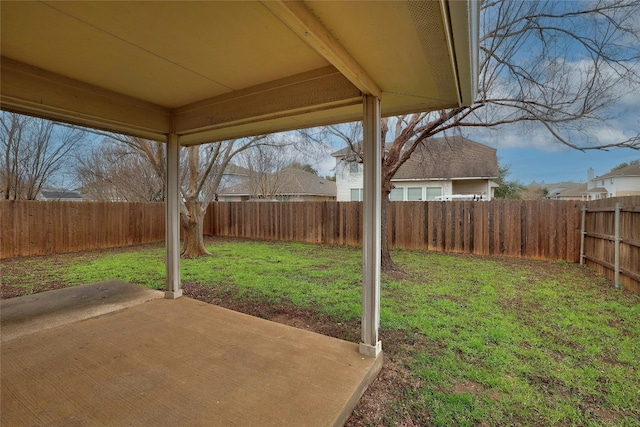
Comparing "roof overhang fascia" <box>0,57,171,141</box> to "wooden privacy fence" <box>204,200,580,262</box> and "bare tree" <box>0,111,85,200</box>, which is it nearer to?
"wooden privacy fence" <box>204,200,580,262</box>

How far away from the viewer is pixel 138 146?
24.3 feet

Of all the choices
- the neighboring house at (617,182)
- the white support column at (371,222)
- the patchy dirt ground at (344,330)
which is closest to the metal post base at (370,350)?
the white support column at (371,222)

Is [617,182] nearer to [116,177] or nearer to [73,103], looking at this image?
[73,103]

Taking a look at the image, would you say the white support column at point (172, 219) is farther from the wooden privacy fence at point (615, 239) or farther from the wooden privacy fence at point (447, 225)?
the wooden privacy fence at point (615, 239)

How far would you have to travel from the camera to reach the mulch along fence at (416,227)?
511 centimetres

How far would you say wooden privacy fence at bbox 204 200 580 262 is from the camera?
21.3 feet

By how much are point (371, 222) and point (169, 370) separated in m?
1.93

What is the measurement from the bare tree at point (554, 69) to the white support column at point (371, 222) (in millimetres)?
3165

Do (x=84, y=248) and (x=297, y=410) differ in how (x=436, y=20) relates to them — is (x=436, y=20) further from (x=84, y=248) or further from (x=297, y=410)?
(x=84, y=248)

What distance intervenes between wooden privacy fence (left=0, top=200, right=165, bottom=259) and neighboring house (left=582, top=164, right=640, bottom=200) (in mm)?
26831

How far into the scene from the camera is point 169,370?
85.5 inches

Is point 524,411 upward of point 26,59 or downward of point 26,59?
downward

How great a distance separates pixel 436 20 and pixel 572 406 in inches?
105

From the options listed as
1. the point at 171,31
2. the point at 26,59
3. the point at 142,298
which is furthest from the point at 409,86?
the point at 142,298
